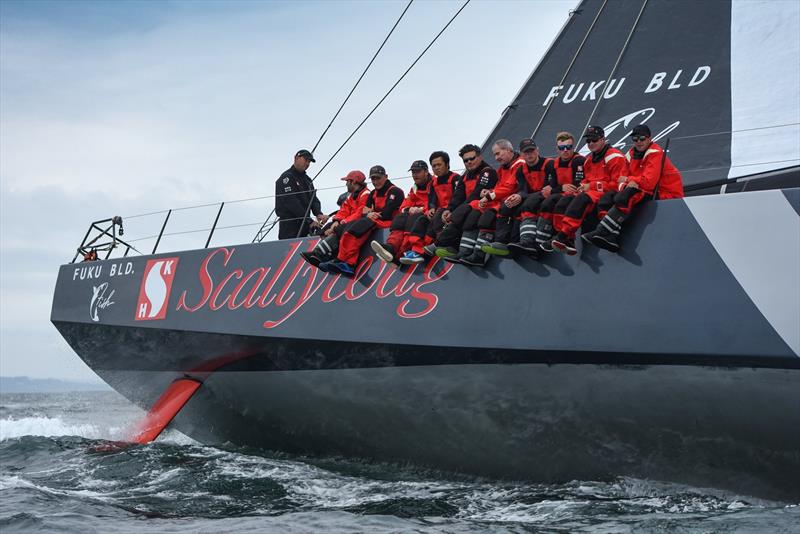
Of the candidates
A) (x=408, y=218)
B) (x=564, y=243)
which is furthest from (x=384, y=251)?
(x=564, y=243)

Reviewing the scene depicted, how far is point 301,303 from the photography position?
6.11m

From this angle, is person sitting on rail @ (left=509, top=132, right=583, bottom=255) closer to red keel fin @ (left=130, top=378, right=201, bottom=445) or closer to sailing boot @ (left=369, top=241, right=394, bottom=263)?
sailing boot @ (left=369, top=241, right=394, bottom=263)

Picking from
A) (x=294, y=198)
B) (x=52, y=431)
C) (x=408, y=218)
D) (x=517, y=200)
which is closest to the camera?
(x=517, y=200)

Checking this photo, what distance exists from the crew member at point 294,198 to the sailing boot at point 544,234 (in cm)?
263

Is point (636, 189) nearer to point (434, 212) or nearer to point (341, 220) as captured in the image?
point (434, 212)

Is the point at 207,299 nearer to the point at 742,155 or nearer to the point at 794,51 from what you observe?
the point at 742,155

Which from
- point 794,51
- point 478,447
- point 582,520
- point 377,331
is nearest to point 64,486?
point 377,331

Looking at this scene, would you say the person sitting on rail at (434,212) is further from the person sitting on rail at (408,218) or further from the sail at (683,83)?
the sail at (683,83)

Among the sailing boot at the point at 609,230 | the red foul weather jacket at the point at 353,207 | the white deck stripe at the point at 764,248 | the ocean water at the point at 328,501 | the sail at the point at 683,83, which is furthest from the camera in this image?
the red foul weather jacket at the point at 353,207

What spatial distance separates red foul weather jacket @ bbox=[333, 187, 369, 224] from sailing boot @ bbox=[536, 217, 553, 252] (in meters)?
1.66

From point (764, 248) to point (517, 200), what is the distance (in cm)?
132

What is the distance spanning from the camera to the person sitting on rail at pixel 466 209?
5.12 metres

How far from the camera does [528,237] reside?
4766 millimetres

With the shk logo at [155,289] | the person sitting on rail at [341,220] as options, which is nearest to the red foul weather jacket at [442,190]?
the person sitting on rail at [341,220]
